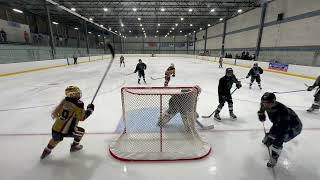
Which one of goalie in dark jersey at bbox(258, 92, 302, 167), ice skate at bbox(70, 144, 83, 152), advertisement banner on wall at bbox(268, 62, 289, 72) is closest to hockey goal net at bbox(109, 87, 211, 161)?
ice skate at bbox(70, 144, 83, 152)

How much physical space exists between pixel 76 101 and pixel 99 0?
19620mm

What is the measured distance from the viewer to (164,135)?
137 inches

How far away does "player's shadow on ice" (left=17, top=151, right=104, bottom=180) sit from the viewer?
243 cm

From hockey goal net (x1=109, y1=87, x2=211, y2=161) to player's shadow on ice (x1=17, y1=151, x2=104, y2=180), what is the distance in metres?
0.35

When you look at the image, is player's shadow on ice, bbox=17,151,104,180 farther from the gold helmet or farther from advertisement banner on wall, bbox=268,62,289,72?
advertisement banner on wall, bbox=268,62,289,72

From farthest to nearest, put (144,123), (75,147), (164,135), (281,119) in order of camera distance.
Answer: (144,123) → (164,135) → (75,147) → (281,119)

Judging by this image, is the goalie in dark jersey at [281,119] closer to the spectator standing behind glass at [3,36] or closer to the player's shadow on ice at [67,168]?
the player's shadow on ice at [67,168]

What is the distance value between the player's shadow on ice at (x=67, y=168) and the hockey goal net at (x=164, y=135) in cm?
35

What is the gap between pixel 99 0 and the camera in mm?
19172

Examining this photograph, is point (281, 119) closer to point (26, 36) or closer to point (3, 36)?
point (3, 36)

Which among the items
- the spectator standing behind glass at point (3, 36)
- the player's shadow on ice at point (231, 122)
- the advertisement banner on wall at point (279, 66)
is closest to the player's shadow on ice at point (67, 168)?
the player's shadow on ice at point (231, 122)

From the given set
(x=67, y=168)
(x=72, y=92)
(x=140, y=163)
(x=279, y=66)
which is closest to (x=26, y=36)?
(x=72, y=92)

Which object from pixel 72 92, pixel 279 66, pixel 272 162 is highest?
pixel 72 92

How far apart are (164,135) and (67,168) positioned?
5.37ft
